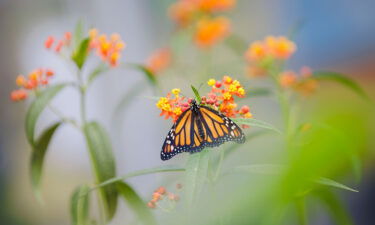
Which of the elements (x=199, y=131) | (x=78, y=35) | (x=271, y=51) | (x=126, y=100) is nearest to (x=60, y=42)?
(x=78, y=35)

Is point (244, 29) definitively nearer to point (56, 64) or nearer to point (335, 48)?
point (335, 48)

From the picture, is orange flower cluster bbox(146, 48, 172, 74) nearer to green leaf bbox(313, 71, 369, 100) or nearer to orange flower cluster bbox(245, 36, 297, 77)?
orange flower cluster bbox(245, 36, 297, 77)

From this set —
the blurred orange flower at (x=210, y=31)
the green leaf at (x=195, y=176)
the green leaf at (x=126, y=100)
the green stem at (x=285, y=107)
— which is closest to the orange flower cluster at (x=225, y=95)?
the green leaf at (x=195, y=176)

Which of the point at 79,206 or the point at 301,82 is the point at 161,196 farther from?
the point at 301,82

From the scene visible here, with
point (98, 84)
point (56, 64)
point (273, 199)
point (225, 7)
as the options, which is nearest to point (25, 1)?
point (56, 64)

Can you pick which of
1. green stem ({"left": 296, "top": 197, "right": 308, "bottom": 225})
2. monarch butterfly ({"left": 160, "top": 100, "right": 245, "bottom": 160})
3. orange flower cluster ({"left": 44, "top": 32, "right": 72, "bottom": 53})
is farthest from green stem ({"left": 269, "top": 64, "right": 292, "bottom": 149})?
orange flower cluster ({"left": 44, "top": 32, "right": 72, "bottom": 53})

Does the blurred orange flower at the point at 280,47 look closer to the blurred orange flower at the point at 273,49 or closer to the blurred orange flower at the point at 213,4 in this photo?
the blurred orange flower at the point at 273,49
